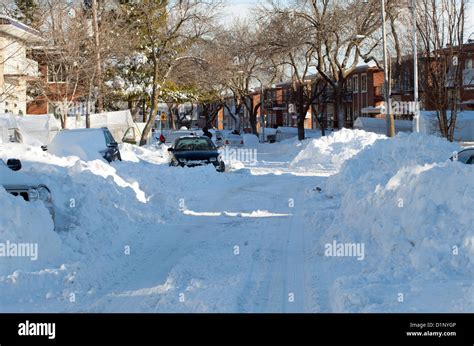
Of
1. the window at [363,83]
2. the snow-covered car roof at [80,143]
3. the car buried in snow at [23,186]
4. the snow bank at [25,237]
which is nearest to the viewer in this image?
the snow bank at [25,237]

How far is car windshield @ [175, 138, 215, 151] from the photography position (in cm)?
2755

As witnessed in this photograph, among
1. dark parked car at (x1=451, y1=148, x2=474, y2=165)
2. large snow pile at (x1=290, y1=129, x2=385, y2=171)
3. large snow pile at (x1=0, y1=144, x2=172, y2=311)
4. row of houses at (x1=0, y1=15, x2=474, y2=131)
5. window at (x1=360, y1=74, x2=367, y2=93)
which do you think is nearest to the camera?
large snow pile at (x1=0, y1=144, x2=172, y2=311)

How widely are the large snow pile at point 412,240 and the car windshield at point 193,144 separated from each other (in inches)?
596

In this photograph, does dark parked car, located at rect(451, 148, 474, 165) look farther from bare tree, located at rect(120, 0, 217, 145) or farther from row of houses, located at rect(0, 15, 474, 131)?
bare tree, located at rect(120, 0, 217, 145)

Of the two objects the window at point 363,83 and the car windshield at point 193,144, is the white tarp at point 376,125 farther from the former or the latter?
the car windshield at point 193,144

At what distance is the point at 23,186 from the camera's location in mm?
11539

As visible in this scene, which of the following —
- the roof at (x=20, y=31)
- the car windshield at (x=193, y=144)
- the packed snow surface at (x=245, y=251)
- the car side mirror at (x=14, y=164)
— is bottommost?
the packed snow surface at (x=245, y=251)

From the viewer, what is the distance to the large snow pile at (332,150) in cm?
3291

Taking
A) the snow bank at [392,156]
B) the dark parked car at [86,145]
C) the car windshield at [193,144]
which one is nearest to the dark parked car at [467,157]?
the snow bank at [392,156]

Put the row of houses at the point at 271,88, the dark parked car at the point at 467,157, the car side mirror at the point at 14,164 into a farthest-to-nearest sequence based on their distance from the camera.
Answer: the row of houses at the point at 271,88 → the dark parked car at the point at 467,157 → the car side mirror at the point at 14,164

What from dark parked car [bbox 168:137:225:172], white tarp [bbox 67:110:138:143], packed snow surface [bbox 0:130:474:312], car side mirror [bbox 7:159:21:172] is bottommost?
packed snow surface [bbox 0:130:474:312]

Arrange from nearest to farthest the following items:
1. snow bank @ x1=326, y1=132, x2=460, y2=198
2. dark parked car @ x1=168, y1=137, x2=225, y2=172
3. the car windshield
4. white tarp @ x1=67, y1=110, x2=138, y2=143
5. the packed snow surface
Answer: the packed snow surface, snow bank @ x1=326, y1=132, x2=460, y2=198, dark parked car @ x1=168, y1=137, x2=225, y2=172, the car windshield, white tarp @ x1=67, y1=110, x2=138, y2=143

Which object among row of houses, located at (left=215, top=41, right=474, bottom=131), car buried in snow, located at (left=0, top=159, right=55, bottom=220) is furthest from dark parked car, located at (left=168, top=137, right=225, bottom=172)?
row of houses, located at (left=215, top=41, right=474, bottom=131)

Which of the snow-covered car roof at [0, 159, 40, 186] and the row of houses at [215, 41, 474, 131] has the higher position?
the row of houses at [215, 41, 474, 131]
